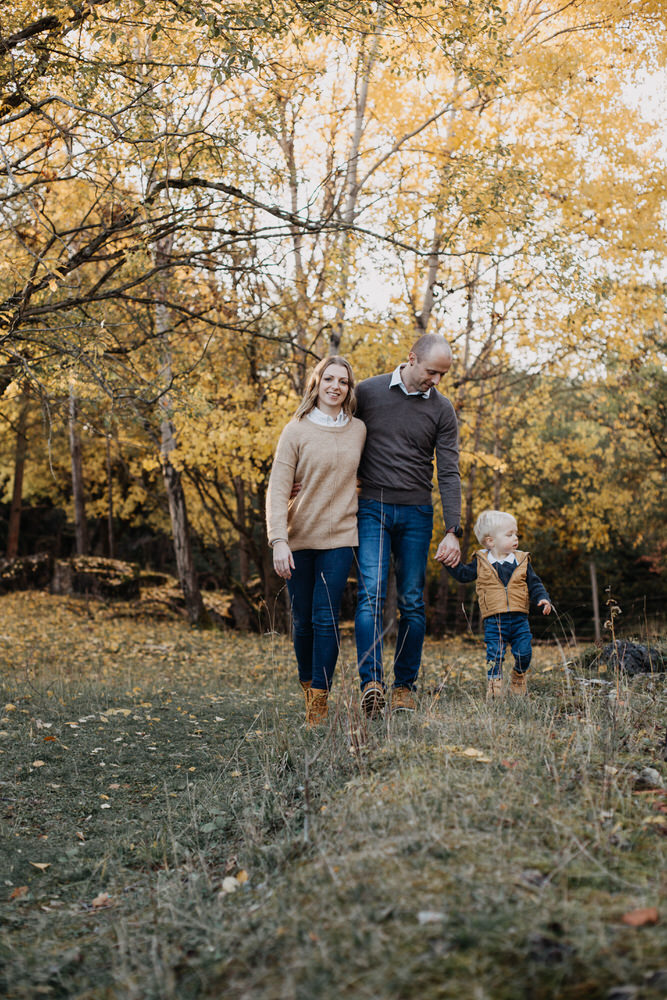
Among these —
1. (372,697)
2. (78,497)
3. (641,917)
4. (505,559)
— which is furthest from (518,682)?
(78,497)

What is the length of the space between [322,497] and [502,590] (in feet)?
4.74

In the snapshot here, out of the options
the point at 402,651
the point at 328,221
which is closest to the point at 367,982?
the point at 402,651

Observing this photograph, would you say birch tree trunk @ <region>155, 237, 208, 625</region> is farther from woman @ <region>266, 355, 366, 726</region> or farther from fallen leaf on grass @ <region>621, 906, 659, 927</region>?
fallen leaf on grass @ <region>621, 906, 659, 927</region>

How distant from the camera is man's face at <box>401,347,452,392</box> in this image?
431 centimetres

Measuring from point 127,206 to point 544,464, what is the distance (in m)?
11.3

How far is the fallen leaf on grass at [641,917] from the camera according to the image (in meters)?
1.84

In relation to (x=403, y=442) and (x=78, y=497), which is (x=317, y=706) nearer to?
(x=403, y=442)

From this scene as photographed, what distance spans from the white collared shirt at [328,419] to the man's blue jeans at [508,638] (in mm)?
1604

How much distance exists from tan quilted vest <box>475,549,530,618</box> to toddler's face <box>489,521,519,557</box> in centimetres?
7

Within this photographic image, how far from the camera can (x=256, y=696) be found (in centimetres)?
681

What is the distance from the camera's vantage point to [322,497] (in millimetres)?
4332

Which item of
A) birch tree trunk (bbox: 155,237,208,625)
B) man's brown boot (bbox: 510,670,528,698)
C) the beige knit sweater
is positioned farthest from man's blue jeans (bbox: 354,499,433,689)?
birch tree trunk (bbox: 155,237,208,625)

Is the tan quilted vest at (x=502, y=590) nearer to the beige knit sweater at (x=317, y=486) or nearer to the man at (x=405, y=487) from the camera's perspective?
the man at (x=405, y=487)

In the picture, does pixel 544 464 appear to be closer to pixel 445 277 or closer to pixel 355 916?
pixel 445 277
